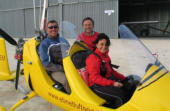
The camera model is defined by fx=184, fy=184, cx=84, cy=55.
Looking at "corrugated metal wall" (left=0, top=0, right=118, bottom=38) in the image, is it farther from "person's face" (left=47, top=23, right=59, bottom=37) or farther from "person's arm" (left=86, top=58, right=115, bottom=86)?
"person's arm" (left=86, top=58, right=115, bottom=86)

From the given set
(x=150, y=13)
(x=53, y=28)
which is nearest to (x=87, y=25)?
(x=53, y=28)

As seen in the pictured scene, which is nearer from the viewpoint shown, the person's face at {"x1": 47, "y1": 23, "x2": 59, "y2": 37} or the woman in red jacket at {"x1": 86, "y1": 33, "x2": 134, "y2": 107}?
the woman in red jacket at {"x1": 86, "y1": 33, "x2": 134, "y2": 107}

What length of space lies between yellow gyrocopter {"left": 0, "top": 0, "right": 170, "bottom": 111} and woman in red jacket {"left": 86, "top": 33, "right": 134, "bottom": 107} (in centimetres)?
8

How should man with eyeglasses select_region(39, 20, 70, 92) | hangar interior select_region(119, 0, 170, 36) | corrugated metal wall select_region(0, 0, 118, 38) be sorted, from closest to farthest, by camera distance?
1. man with eyeglasses select_region(39, 20, 70, 92)
2. corrugated metal wall select_region(0, 0, 118, 38)
3. hangar interior select_region(119, 0, 170, 36)

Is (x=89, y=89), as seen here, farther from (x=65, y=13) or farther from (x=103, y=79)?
(x=65, y=13)

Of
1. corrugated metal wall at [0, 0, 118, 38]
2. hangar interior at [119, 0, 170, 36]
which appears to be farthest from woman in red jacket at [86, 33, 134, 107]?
hangar interior at [119, 0, 170, 36]

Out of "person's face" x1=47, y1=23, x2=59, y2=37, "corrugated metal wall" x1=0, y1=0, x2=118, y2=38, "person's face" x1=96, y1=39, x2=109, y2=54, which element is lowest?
"person's face" x1=96, y1=39, x2=109, y2=54

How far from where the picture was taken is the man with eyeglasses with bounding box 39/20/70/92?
8.10ft

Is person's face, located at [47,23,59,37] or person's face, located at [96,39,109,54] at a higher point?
person's face, located at [47,23,59,37]

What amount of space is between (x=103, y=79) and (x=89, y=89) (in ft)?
0.60

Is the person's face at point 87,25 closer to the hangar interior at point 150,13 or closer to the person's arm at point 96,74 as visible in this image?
Result: the person's arm at point 96,74

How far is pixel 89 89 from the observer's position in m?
1.91

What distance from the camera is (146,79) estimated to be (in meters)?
1.64

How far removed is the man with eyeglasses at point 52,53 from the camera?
2469 millimetres
